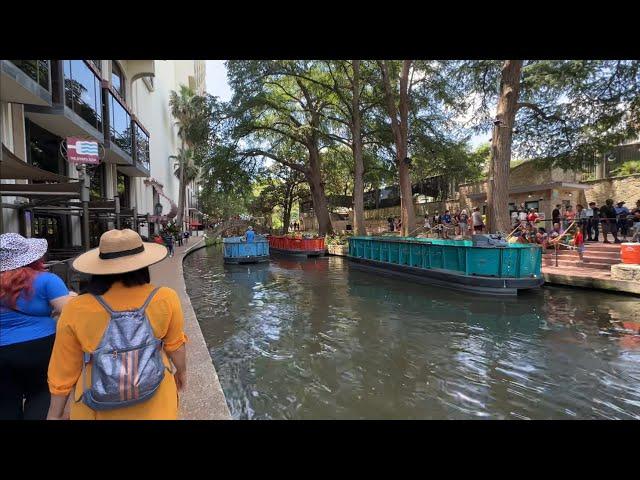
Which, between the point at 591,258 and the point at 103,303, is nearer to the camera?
the point at 103,303

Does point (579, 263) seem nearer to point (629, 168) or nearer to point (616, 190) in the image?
point (616, 190)

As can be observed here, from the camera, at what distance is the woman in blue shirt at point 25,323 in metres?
2.32

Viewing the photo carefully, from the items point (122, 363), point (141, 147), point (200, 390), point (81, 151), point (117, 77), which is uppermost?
point (117, 77)

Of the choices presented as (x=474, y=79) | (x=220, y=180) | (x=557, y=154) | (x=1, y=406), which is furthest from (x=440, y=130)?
(x=1, y=406)

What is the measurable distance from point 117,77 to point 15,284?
22562 millimetres

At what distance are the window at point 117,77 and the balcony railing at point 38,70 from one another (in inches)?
446

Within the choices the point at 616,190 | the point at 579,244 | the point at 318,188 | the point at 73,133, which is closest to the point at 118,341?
the point at 73,133

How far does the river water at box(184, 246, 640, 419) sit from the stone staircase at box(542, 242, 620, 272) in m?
2.20

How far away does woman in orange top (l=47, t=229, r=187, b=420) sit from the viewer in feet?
5.78

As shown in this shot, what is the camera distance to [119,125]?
1736 cm

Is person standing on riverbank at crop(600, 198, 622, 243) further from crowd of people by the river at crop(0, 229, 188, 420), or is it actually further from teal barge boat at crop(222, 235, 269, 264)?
crowd of people by the river at crop(0, 229, 188, 420)

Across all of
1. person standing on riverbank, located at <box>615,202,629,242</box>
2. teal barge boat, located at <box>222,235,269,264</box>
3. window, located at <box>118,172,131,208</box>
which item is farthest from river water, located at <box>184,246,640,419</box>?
window, located at <box>118,172,131,208</box>
